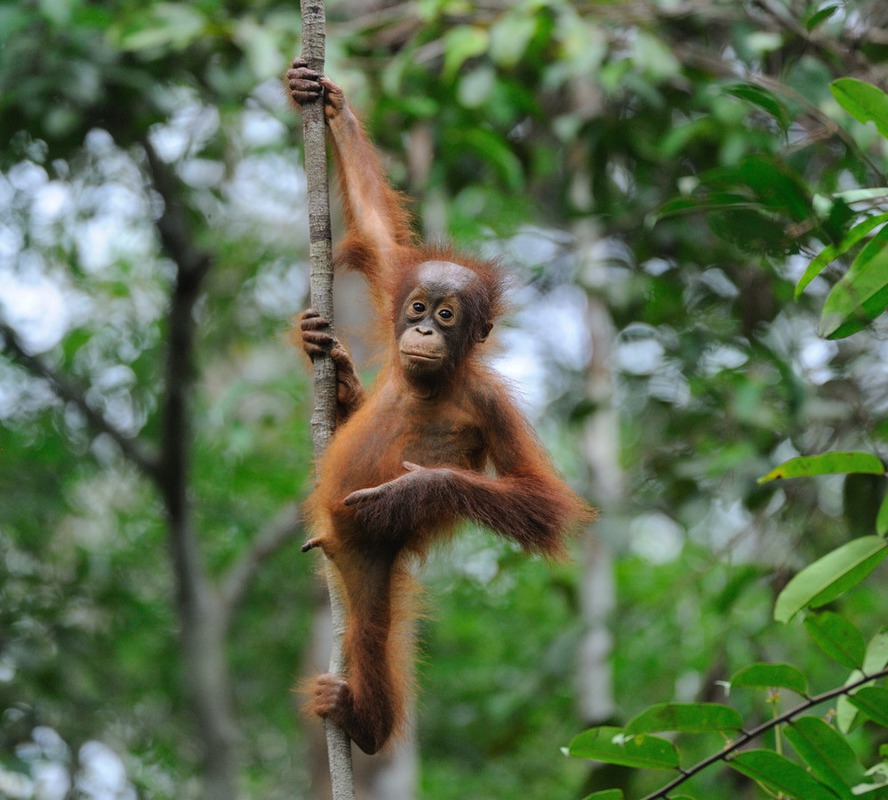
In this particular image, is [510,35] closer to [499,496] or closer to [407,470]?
[407,470]

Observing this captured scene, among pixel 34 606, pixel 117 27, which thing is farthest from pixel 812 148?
pixel 34 606

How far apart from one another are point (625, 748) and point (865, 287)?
1.06 meters

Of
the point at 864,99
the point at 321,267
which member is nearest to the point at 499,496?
the point at 321,267

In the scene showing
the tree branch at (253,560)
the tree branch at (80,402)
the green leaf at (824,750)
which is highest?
the green leaf at (824,750)

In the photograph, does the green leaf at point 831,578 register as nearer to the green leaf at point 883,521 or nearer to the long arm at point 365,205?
the green leaf at point 883,521

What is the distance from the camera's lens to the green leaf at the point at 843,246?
93.8 inches

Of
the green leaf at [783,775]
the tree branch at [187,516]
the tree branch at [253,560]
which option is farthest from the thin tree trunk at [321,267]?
the tree branch at [253,560]

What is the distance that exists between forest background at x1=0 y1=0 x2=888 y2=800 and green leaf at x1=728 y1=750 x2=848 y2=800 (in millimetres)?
84

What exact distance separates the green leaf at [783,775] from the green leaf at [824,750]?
73 millimetres

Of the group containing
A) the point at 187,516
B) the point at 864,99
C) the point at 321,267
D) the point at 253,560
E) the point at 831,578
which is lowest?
the point at 253,560

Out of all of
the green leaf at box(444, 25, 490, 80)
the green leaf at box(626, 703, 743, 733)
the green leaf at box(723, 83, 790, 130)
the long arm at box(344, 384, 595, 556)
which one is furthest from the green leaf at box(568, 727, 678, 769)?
the green leaf at box(444, 25, 490, 80)

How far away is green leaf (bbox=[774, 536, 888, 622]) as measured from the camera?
2467 mm

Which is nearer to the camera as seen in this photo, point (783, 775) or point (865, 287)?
point (783, 775)

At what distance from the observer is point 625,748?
7.67 feet
